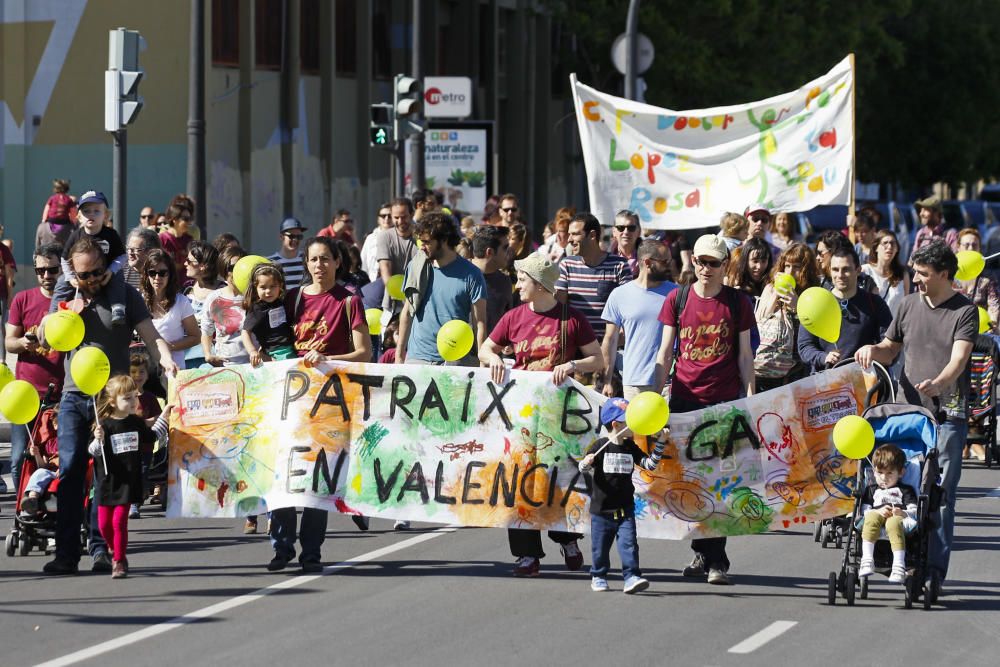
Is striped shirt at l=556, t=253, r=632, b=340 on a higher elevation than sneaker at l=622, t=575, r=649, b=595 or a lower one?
higher

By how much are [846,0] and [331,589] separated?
101 feet

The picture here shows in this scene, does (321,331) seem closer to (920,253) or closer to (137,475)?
(137,475)

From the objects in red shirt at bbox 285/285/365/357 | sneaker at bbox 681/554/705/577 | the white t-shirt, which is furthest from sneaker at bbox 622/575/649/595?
the white t-shirt

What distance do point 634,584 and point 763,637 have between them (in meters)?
1.04

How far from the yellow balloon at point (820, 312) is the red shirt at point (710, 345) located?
1.33 ft

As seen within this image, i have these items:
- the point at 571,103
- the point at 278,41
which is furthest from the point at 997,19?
the point at 278,41

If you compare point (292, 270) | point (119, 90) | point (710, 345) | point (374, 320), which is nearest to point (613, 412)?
point (710, 345)

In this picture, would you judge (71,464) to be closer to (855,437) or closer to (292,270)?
(855,437)

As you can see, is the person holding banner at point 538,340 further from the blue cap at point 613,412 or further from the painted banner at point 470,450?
the blue cap at point 613,412

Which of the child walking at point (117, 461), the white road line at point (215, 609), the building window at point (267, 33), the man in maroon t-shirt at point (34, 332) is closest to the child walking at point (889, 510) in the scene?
the white road line at point (215, 609)

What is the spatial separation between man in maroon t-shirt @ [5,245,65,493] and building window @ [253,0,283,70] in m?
19.8

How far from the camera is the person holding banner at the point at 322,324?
10.7 meters

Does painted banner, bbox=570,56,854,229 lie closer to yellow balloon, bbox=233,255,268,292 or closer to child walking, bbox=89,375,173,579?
yellow balloon, bbox=233,255,268,292

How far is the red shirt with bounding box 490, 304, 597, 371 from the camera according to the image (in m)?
10.6
